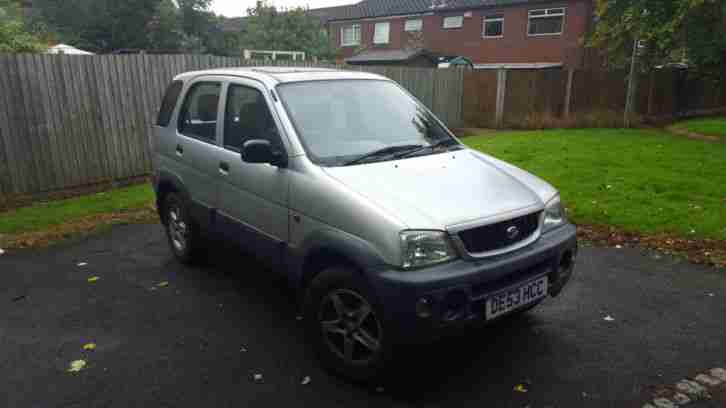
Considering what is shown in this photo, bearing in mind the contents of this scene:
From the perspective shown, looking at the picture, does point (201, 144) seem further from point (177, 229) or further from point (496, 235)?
point (496, 235)

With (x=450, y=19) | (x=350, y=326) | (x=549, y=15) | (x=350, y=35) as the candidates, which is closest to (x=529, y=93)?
(x=549, y=15)

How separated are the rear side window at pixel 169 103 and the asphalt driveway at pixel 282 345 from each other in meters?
1.58

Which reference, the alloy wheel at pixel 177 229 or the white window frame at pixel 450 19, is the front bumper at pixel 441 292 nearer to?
the alloy wheel at pixel 177 229

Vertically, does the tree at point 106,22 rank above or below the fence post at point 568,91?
above

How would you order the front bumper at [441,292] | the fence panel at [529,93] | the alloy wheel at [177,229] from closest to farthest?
the front bumper at [441,292] < the alloy wheel at [177,229] < the fence panel at [529,93]

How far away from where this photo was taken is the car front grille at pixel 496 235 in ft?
10.3

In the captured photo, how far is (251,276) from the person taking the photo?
5363 mm

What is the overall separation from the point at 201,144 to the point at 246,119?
0.74 meters

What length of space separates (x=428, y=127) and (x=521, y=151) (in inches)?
300

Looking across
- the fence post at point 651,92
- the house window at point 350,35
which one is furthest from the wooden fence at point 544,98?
the house window at point 350,35

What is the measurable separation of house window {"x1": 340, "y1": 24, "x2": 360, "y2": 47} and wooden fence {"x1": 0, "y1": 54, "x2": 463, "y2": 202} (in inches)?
1177

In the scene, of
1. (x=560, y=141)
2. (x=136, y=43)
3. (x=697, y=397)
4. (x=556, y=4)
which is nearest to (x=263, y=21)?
(x=136, y=43)

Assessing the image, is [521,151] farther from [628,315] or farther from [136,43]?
[136,43]

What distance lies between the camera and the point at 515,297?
10.8ft
